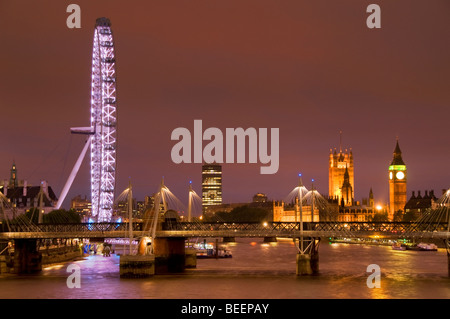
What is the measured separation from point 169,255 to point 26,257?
11.3 metres

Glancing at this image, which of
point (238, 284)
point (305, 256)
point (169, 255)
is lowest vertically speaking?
point (238, 284)

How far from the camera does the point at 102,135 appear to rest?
83.8m

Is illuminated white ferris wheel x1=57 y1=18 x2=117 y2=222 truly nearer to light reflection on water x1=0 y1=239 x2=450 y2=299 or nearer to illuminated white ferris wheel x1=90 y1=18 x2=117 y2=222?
illuminated white ferris wheel x1=90 y1=18 x2=117 y2=222

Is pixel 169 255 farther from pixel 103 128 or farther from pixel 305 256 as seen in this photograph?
pixel 103 128

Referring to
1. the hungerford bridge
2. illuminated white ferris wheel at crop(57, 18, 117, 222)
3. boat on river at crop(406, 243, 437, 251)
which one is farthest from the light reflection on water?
boat on river at crop(406, 243, 437, 251)

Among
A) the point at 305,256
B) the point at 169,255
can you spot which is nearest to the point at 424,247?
the point at 169,255

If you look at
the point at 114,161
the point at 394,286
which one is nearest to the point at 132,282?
the point at 394,286

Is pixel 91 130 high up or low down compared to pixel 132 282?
up

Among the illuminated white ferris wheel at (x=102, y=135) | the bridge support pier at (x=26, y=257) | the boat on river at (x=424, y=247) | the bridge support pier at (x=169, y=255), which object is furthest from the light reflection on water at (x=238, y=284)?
the boat on river at (x=424, y=247)

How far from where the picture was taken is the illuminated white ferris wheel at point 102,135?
8175cm

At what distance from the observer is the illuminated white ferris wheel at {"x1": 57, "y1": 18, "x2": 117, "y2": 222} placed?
81750 millimetres
